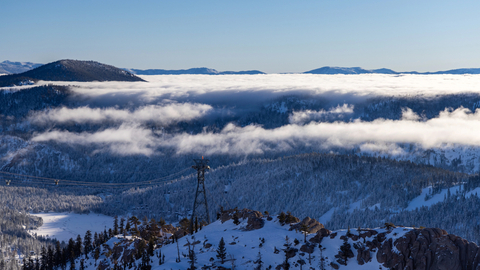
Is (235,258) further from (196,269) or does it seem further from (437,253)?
(437,253)

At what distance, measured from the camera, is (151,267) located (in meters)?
148

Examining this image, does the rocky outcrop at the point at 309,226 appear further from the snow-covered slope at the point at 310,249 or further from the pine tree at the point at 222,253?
the pine tree at the point at 222,253

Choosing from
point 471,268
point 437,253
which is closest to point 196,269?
point 437,253

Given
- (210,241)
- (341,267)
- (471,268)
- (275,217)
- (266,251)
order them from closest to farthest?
1. (471,268)
2. (341,267)
3. (266,251)
4. (210,241)
5. (275,217)

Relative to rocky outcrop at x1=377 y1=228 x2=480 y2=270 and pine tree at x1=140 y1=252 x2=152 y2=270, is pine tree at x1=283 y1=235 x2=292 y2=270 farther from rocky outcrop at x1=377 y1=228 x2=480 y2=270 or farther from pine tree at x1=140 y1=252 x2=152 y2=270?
pine tree at x1=140 y1=252 x2=152 y2=270

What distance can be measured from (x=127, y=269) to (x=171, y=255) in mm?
29678

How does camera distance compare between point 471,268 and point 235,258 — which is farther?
point 235,258

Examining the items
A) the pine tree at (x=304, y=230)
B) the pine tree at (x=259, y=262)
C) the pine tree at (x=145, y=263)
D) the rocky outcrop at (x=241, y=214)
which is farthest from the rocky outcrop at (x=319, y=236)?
the pine tree at (x=145, y=263)

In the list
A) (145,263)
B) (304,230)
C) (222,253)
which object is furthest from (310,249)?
(145,263)

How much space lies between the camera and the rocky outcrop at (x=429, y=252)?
117375 mm

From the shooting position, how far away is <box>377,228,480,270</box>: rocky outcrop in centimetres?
11738

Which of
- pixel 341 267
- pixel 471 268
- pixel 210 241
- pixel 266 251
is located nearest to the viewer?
pixel 471 268

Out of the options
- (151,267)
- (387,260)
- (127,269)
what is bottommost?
(127,269)

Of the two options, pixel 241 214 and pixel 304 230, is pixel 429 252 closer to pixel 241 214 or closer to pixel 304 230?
pixel 304 230
